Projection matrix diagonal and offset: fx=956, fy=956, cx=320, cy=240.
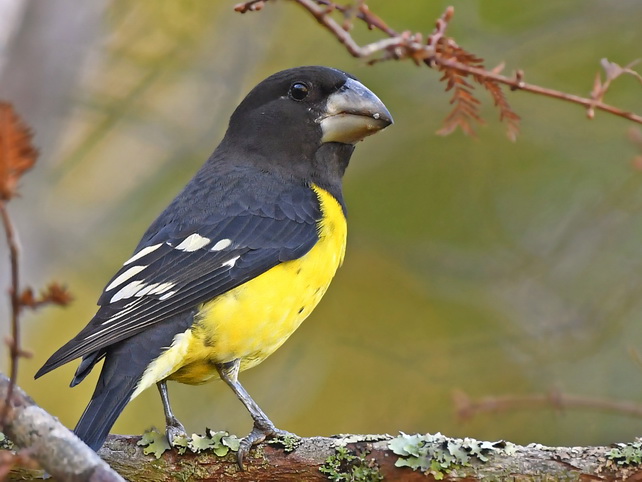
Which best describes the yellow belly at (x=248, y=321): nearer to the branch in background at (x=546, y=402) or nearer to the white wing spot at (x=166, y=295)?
the white wing spot at (x=166, y=295)

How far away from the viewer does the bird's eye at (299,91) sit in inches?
199

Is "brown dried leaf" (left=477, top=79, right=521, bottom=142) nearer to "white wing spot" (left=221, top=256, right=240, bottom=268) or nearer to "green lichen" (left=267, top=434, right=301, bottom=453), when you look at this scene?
"green lichen" (left=267, top=434, right=301, bottom=453)

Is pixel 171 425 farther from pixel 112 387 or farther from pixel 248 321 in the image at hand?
pixel 248 321

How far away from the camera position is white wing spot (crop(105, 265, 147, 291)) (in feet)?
13.9

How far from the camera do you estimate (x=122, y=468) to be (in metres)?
3.78

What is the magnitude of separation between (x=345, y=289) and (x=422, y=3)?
2860 millimetres

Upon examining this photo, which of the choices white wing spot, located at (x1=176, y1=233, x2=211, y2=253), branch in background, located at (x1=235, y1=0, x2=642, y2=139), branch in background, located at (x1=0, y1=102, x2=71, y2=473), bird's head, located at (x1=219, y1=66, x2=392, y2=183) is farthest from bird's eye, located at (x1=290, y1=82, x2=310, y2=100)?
branch in background, located at (x1=0, y1=102, x2=71, y2=473)

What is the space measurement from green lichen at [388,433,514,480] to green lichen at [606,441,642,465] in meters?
0.37

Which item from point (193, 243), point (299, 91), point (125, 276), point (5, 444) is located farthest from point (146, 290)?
point (299, 91)

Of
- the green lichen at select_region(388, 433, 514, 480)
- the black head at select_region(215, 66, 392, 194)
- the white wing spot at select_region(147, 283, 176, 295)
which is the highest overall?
the black head at select_region(215, 66, 392, 194)

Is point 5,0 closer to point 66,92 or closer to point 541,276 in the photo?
point 66,92

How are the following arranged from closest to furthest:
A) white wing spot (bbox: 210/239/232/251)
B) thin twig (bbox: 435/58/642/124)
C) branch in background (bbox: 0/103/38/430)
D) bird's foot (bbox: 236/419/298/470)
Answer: branch in background (bbox: 0/103/38/430) < thin twig (bbox: 435/58/642/124) < bird's foot (bbox: 236/419/298/470) < white wing spot (bbox: 210/239/232/251)

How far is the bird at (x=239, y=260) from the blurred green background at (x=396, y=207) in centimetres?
290

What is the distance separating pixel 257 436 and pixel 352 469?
1.46ft
